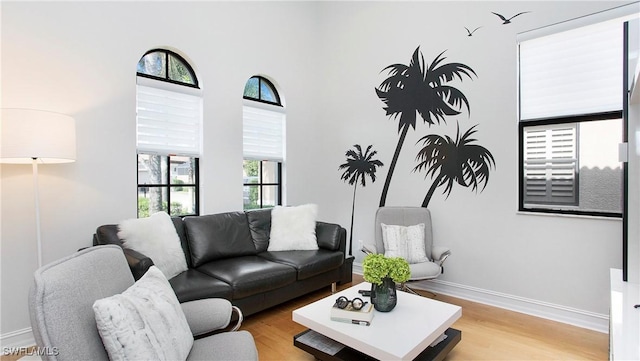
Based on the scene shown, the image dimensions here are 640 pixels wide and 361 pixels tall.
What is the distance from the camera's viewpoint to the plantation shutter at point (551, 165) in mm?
3227

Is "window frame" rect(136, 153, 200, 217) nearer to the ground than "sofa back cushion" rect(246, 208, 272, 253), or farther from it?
farther from it

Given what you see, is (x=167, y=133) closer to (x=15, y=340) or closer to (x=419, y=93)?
(x=15, y=340)

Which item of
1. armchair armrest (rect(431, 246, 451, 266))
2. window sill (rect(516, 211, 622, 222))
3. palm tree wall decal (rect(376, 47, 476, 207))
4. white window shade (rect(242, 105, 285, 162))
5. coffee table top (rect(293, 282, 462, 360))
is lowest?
coffee table top (rect(293, 282, 462, 360))

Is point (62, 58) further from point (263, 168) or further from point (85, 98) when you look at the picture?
point (263, 168)

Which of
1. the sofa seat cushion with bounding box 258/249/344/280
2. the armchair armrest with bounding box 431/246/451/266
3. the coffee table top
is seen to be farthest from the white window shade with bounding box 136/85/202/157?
the armchair armrest with bounding box 431/246/451/266

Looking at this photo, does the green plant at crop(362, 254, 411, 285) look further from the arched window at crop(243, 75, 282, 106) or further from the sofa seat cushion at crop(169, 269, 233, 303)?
the arched window at crop(243, 75, 282, 106)

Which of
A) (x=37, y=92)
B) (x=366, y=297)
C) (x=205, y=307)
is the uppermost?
(x=37, y=92)

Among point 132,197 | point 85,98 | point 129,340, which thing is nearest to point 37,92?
point 85,98

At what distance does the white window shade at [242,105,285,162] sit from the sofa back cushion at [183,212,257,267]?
36.6 inches

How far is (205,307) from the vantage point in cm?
185

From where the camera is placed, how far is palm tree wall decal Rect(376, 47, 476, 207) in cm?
382

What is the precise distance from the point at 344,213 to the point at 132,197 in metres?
2.67

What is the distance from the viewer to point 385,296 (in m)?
2.28

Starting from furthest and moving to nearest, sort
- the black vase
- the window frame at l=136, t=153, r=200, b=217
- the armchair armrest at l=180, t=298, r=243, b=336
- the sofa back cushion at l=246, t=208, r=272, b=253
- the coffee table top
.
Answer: the sofa back cushion at l=246, t=208, r=272, b=253 → the window frame at l=136, t=153, r=200, b=217 → the black vase → the coffee table top → the armchair armrest at l=180, t=298, r=243, b=336
